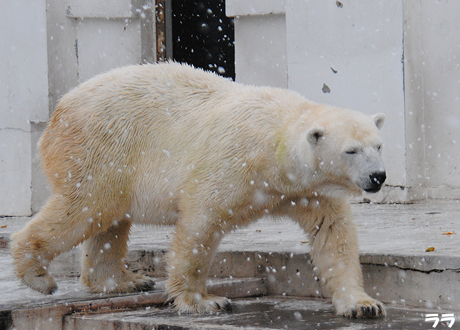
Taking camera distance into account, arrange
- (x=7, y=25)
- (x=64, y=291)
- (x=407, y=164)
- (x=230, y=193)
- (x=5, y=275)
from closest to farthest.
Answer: (x=230, y=193) → (x=64, y=291) → (x=5, y=275) → (x=407, y=164) → (x=7, y=25)

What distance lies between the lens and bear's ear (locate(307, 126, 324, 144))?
10.3 ft

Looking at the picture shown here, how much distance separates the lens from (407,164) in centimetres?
666

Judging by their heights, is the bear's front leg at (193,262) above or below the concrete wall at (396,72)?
below

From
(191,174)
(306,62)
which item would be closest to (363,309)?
(191,174)

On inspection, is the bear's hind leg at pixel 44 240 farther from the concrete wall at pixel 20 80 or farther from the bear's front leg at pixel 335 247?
the concrete wall at pixel 20 80

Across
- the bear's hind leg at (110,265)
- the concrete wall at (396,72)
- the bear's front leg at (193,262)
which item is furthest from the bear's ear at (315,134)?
the concrete wall at (396,72)

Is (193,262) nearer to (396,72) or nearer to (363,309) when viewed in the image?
(363,309)

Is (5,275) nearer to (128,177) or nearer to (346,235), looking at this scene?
(128,177)

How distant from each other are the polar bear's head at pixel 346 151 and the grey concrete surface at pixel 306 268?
0.55 meters

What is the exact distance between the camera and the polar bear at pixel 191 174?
10.7 ft

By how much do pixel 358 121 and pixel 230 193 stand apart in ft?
2.25

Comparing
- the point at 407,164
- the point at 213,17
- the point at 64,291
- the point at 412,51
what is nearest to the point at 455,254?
the point at 64,291

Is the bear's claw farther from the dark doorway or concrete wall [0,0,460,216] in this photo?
the dark doorway

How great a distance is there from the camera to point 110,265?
395 centimetres
